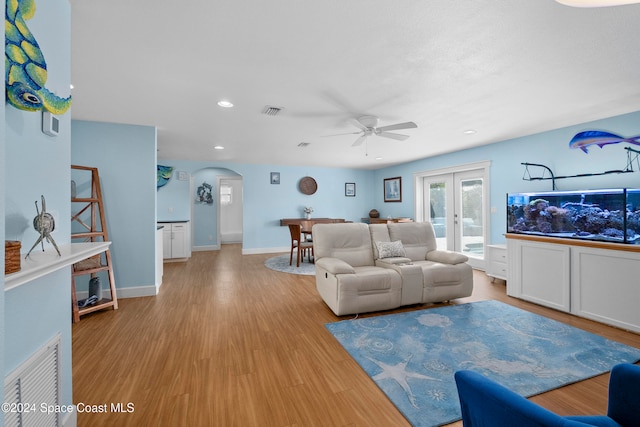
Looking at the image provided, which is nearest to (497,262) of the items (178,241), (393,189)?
(393,189)

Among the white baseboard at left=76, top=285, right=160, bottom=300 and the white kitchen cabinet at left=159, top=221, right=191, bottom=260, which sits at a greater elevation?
the white kitchen cabinet at left=159, top=221, right=191, bottom=260

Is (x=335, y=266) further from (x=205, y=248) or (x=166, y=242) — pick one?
(x=205, y=248)

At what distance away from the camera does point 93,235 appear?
321 centimetres

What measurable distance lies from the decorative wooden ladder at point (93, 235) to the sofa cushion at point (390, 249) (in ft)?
11.0

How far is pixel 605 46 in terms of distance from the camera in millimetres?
1921

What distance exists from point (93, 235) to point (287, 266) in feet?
10.8

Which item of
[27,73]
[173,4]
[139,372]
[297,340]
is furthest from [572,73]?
[139,372]

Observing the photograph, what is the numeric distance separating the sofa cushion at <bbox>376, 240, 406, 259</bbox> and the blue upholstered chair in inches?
103

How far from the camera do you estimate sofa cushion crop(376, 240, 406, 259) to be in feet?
12.0

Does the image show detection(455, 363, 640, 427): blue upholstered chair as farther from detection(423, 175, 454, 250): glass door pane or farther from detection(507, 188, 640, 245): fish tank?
detection(423, 175, 454, 250): glass door pane

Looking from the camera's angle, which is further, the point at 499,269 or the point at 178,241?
the point at 178,241

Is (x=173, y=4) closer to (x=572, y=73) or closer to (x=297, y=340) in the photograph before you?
(x=297, y=340)

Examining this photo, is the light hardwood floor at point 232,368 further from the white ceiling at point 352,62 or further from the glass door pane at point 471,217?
the white ceiling at point 352,62

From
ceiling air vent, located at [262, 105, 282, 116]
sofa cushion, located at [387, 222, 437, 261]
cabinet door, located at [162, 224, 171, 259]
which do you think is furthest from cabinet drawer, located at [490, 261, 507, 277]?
cabinet door, located at [162, 224, 171, 259]
